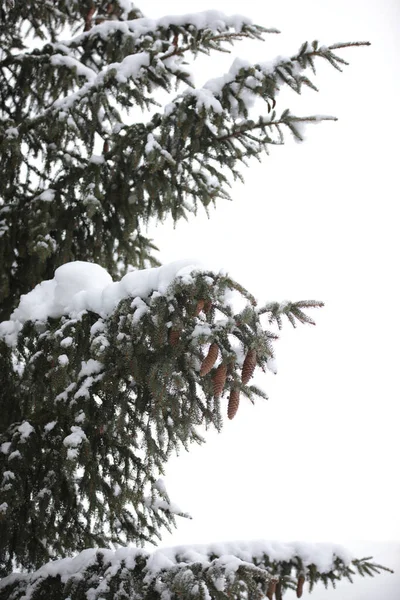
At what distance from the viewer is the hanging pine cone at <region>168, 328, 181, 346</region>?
2052 mm

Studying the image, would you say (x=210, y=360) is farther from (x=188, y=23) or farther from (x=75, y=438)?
(x=188, y=23)

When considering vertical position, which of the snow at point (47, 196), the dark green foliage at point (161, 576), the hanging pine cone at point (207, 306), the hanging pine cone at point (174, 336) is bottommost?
the dark green foliage at point (161, 576)

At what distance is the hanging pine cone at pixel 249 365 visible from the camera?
1.95 metres

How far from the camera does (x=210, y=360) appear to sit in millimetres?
1959

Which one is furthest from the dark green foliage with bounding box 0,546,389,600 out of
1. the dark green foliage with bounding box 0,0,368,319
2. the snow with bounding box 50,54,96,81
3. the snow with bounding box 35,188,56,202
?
the snow with bounding box 50,54,96,81

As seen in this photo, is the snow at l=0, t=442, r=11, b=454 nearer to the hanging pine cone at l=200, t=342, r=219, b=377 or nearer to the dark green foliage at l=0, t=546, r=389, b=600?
the dark green foliage at l=0, t=546, r=389, b=600

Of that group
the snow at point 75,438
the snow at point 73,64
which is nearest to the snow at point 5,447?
the snow at point 75,438

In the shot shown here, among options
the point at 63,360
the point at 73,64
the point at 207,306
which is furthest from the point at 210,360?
the point at 73,64

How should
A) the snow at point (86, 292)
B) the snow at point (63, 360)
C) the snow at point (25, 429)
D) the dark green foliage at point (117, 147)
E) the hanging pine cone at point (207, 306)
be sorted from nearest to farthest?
the hanging pine cone at point (207, 306), the snow at point (86, 292), the snow at point (63, 360), the snow at point (25, 429), the dark green foliage at point (117, 147)

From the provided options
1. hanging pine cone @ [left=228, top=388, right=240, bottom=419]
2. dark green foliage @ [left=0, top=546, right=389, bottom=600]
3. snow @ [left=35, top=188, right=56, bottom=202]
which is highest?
snow @ [left=35, top=188, right=56, bottom=202]

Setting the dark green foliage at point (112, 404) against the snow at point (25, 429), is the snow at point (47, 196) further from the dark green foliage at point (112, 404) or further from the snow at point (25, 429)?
the snow at point (25, 429)

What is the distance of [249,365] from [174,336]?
0.32 m

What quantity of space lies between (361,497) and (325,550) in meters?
25.9

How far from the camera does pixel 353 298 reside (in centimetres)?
5678
